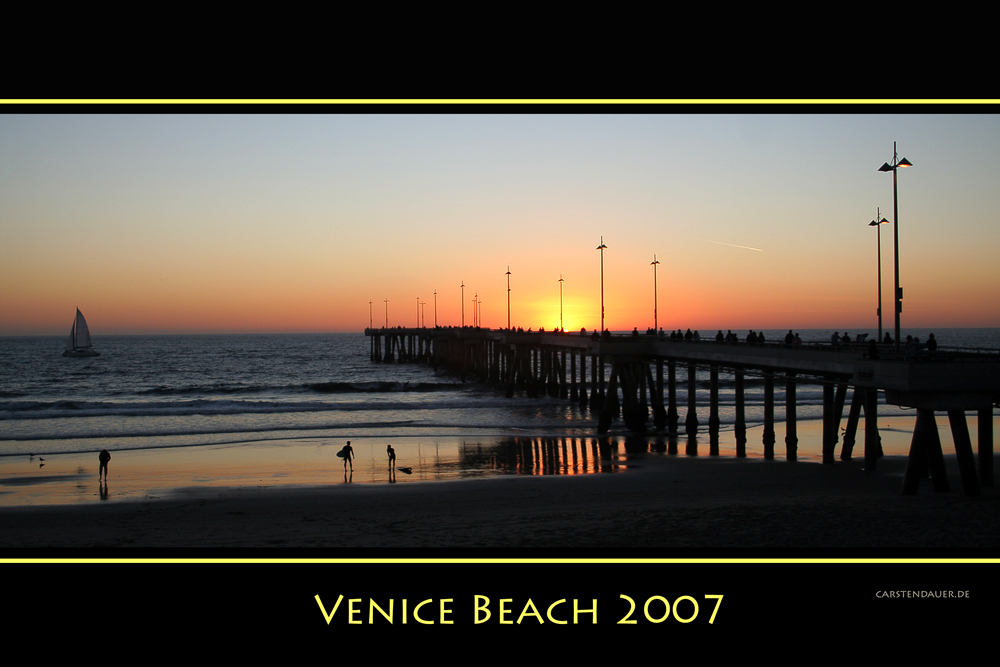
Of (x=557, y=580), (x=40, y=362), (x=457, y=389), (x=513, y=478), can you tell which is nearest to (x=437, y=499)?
(x=513, y=478)

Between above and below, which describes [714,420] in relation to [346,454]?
above

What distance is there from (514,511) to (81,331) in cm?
12547

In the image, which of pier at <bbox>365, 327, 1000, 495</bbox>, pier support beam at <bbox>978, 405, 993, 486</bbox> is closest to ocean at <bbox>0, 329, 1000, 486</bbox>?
pier at <bbox>365, 327, 1000, 495</bbox>

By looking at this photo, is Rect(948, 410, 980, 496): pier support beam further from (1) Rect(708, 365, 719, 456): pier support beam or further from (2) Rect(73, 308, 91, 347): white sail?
(2) Rect(73, 308, 91, 347): white sail

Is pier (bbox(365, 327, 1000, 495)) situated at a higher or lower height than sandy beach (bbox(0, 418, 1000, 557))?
higher

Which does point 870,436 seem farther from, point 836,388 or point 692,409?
point 692,409

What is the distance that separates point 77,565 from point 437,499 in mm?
9752

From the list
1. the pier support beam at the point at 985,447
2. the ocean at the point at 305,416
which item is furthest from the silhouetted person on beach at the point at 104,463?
the pier support beam at the point at 985,447

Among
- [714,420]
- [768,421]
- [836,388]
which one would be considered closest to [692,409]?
[714,420]

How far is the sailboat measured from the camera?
115875 mm

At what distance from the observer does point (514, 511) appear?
14562 mm

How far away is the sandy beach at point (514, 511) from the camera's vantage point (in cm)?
1087

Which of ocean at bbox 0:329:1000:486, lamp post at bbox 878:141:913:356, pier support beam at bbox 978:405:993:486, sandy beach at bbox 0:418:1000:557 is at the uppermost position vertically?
lamp post at bbox 878:141:913:356

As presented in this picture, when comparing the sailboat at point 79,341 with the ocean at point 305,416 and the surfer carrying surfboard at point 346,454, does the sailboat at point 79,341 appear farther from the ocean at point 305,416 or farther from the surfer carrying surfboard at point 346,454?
the surfer carrying surfboard at point 346,454
